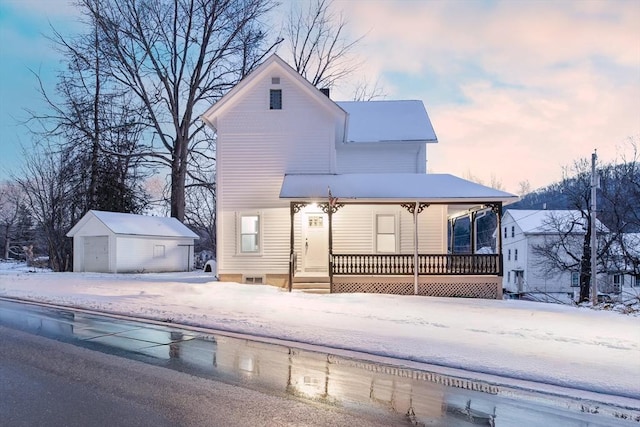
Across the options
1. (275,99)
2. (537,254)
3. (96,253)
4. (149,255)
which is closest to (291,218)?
(275,99)

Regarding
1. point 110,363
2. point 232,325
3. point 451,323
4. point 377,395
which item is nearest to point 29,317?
point 232,325

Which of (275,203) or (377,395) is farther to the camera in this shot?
(275,203)

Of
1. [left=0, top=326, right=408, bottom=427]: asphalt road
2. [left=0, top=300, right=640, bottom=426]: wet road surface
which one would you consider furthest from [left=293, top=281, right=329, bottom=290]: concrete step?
[left=0, top=326, right=408, bottom=427]: asphalt road

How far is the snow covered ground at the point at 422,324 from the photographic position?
718 centimetres

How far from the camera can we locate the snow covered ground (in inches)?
283

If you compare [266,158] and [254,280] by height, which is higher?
[266,158]

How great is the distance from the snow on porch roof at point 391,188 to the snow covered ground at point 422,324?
342 cm

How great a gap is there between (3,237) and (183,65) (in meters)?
43.7

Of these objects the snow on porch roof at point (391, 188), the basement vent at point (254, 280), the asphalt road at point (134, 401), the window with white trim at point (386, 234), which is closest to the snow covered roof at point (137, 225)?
the basement vent at point (254, 280)

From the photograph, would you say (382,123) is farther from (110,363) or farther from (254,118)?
(110,363)

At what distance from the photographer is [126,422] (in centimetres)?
445

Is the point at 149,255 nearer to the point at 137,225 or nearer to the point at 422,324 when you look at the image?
the point at 137,225

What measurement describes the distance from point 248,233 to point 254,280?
1794 mm

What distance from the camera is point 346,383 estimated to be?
19.8 ft
